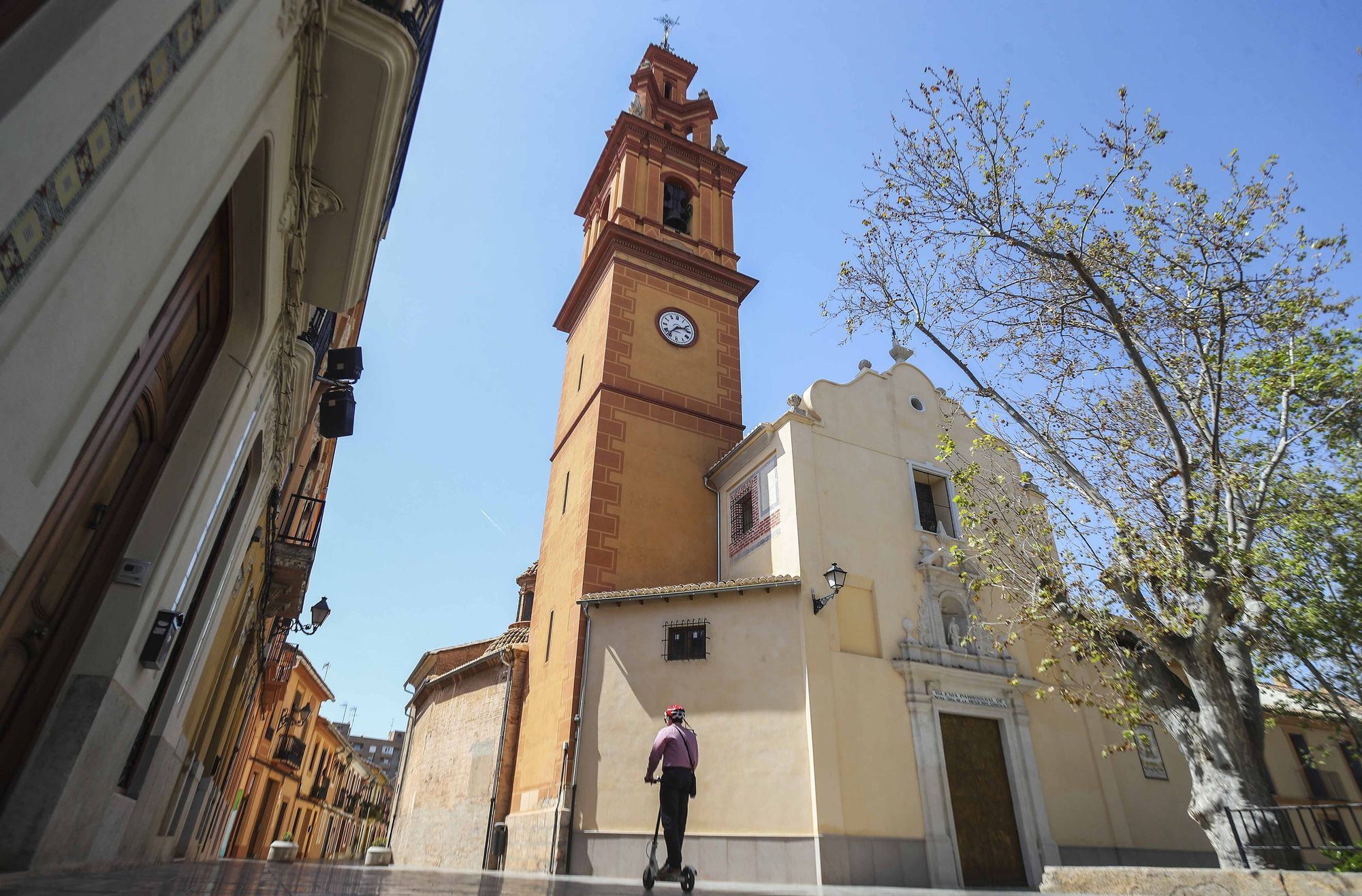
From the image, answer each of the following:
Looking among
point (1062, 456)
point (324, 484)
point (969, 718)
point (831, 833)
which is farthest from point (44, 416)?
point (324, 484)

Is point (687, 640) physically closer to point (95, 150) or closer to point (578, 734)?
point (578, 734)

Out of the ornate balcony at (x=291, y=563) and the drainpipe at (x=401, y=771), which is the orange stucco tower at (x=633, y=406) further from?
the drainpipe at (x=401, y=771)

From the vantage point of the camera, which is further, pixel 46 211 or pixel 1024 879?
pixel 1024 879

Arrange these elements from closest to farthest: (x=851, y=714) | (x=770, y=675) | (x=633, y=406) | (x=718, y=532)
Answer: (x=851, y=714) → (x=770, y=675) → (x=718, y=532) → (x=633, y=406)

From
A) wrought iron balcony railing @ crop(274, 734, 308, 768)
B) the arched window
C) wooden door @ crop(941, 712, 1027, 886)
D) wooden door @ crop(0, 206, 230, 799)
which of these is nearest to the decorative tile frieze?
wooden door @ crop(0, 206, 230, 799)

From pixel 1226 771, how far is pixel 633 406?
1132 cm

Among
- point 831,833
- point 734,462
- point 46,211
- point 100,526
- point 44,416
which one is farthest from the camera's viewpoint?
point 734,462

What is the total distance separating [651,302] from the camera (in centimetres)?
1761

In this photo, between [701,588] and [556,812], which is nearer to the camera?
[556,812]

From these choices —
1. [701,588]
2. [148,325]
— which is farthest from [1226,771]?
[148,325]

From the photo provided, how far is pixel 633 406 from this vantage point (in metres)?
15.7

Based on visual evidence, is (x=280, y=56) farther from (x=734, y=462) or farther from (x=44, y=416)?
(x=734, y=462)

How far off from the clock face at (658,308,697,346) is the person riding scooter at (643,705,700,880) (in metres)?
11.8

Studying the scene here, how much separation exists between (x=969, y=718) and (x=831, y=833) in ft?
11.3
